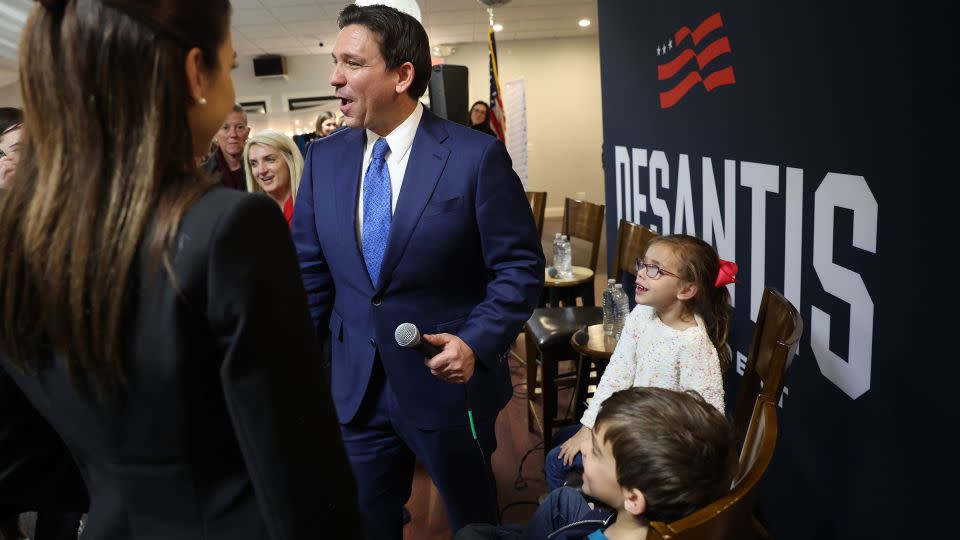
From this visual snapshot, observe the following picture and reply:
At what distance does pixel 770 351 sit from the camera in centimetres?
163

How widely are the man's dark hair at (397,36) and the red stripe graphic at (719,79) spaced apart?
47.5 inches

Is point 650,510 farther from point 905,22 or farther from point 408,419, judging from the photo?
point 905,22

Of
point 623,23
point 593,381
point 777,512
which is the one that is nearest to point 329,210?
point 777,512

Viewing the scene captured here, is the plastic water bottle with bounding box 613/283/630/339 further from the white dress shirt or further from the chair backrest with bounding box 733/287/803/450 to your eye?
the white dress shirt

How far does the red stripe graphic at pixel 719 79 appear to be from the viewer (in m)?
2.34

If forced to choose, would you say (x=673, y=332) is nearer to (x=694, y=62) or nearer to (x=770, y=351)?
(x=770, y=351)

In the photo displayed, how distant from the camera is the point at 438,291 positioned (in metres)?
1.55

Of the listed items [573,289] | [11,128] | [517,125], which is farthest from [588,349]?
[517,125]

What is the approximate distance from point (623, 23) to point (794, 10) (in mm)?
1708

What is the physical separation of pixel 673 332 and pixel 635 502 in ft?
2.56

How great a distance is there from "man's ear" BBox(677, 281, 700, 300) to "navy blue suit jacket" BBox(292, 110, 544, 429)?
19.6 inches

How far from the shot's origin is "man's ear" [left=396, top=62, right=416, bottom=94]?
158 centimetres

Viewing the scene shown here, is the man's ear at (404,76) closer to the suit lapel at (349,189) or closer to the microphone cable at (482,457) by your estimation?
the suit lapel at (349,189)

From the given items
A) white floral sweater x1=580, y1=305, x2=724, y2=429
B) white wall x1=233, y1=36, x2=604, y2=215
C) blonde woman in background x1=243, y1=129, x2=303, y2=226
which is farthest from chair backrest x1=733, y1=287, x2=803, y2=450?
white wall x1=233, y1=36, x2=604, y2=215
